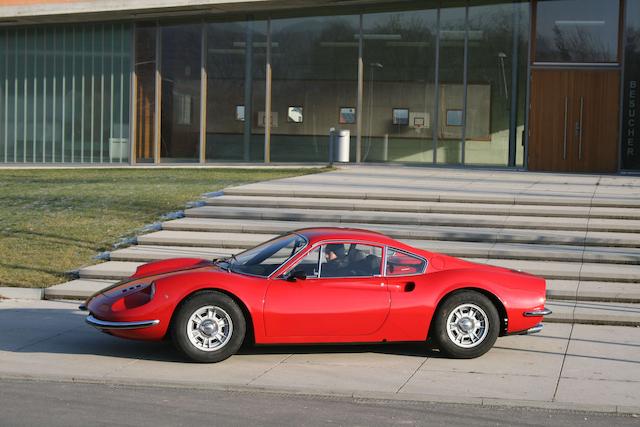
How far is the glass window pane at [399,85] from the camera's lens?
26.6 metres

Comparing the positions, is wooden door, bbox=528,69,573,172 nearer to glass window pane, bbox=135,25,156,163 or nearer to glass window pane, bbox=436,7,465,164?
glass window pane, bbox=436,7,465,164

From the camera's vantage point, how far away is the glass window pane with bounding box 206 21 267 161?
27.7 m

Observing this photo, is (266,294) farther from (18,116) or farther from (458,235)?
(18,116)

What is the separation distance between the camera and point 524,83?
84.5ft

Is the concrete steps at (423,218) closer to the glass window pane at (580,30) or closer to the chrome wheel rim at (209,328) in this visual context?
the chrome wheel rim at (209,328)

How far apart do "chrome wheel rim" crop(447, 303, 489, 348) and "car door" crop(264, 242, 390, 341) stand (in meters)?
0.66

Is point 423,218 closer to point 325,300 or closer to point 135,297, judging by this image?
point 325,300

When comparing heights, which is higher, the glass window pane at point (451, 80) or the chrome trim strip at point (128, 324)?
the glass window pane at point (451, 80)

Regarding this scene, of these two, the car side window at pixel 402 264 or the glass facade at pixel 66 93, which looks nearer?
the car side window at pixel 402 264

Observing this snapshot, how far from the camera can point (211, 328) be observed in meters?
9.12

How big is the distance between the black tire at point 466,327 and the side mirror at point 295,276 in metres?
1.28

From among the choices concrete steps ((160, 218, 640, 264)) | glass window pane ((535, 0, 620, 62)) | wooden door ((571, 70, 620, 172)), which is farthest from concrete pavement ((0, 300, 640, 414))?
glass window pane ((535, 0, 620, 62))

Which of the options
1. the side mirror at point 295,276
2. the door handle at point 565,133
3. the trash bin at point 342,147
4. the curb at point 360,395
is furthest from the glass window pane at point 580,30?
the curb at point 360,395

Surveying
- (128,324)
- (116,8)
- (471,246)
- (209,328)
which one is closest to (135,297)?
(128,324)
